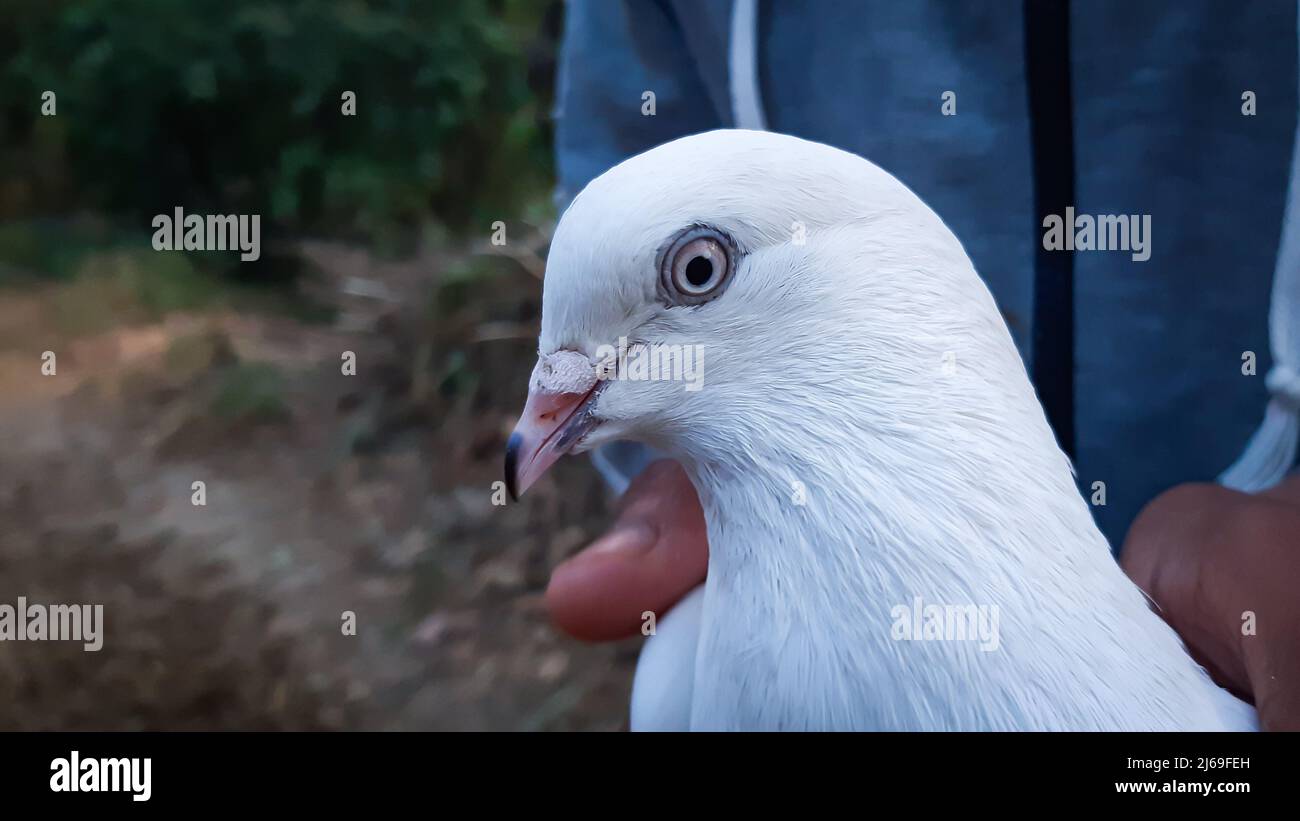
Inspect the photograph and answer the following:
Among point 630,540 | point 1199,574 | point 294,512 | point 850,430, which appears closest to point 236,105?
point 294,512

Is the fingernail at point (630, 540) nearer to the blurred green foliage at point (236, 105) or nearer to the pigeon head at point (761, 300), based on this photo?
the pigeon head at point (761, 300)

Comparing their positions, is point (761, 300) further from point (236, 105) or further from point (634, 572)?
point (236, 105)

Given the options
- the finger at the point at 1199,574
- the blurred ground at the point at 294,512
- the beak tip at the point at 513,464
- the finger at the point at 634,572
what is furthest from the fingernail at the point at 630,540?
the blurred ground at the point at 294,512

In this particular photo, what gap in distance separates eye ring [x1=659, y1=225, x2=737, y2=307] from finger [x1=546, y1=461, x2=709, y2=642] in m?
0.19

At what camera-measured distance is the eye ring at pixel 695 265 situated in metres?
0.44

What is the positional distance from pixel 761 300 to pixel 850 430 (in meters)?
0.07

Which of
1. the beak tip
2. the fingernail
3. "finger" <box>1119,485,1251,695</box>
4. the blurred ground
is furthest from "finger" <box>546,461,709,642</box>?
Result: the blurred ground

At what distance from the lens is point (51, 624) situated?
883 mm

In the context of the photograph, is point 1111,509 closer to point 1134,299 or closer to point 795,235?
point 1134,299

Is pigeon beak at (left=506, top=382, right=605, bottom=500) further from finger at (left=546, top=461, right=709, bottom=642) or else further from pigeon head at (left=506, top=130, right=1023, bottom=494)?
finger at (left=546, top=461, right=709, bottom=642)

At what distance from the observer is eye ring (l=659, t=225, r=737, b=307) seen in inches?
17.4

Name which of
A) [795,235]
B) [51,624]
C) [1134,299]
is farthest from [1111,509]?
[51,624]

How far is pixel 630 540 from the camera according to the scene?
0.60 m

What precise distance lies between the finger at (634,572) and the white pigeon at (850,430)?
0.38 feet
